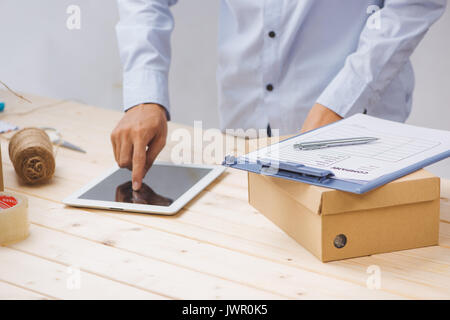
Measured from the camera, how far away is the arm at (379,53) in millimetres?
1277

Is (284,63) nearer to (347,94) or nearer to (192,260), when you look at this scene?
(347,94)

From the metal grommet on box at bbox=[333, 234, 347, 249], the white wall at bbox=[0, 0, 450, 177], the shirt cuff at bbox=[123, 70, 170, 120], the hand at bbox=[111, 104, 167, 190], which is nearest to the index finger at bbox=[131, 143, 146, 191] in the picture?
the hand at bbox=[111, 104, 167, 190]

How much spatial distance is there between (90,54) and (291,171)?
205 cm

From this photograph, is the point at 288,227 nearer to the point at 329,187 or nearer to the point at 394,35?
the point at 329,187

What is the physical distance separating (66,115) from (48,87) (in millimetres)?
1279

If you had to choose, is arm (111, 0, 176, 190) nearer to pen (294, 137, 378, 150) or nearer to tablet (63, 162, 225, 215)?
tablet (63, 162, 225, 215)

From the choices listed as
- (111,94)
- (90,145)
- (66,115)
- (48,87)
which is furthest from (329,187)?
(48,87)

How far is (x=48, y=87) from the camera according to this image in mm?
2828

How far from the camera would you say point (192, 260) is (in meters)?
0.85

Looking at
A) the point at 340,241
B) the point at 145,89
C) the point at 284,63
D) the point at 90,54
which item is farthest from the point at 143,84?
the point at 90,54

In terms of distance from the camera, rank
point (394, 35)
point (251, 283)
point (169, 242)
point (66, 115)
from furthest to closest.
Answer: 1. point (66, 115)
2. point (394, 35)
3. point (169, 242)
4. point (251, 283)

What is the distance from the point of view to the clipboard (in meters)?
0.81

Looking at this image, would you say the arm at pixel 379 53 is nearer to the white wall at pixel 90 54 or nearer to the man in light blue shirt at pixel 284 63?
the man in light blue shirt at pixel 284 63

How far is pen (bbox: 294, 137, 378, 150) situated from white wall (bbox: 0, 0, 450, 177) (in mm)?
1541
